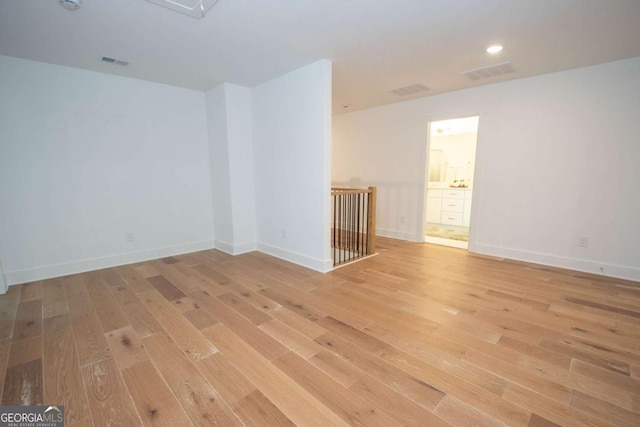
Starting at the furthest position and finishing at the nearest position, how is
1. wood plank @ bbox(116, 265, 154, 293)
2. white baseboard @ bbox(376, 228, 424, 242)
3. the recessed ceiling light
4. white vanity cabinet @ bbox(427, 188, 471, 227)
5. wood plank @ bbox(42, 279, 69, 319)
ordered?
white vanity cabinet @ bbox(427, 188, 471, 227) → white baseboard @ bbox(376, 228, 424, 242) → wood plank @ bbox(116, 265, 154, 293) → wood plank @ bbox(42, 279, 69, 319) → the recessed ceiling light

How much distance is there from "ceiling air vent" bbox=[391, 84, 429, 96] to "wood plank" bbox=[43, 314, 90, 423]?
4.62 m

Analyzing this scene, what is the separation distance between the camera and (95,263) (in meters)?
3.46

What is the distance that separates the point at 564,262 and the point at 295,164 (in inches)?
147

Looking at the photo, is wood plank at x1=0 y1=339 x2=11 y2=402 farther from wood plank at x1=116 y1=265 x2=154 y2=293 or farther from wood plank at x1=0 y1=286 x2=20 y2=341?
wood plank at x1=116 y1=265 x2=154 y2=293

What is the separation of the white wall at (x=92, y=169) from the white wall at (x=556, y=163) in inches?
152

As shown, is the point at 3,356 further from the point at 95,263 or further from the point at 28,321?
the point at 95,263

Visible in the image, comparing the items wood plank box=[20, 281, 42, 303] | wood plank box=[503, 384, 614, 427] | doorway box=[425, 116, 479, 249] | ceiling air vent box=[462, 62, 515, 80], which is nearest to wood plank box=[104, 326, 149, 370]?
wood plank box=[20, 281, 42, 303]

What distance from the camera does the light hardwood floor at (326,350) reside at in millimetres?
1392

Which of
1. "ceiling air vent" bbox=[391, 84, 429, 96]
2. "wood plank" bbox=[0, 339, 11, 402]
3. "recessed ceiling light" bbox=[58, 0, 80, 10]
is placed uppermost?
"ceiling air vent" bbox=[391, 84, 429, 96]

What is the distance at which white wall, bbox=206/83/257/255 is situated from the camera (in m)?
3.96

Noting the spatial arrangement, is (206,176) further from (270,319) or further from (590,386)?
(590,386)

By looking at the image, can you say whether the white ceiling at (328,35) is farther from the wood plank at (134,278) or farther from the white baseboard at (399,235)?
the white baseboard at (399,235)

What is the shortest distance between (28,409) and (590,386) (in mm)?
3048

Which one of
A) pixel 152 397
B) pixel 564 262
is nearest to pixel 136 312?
pixel 152 397
